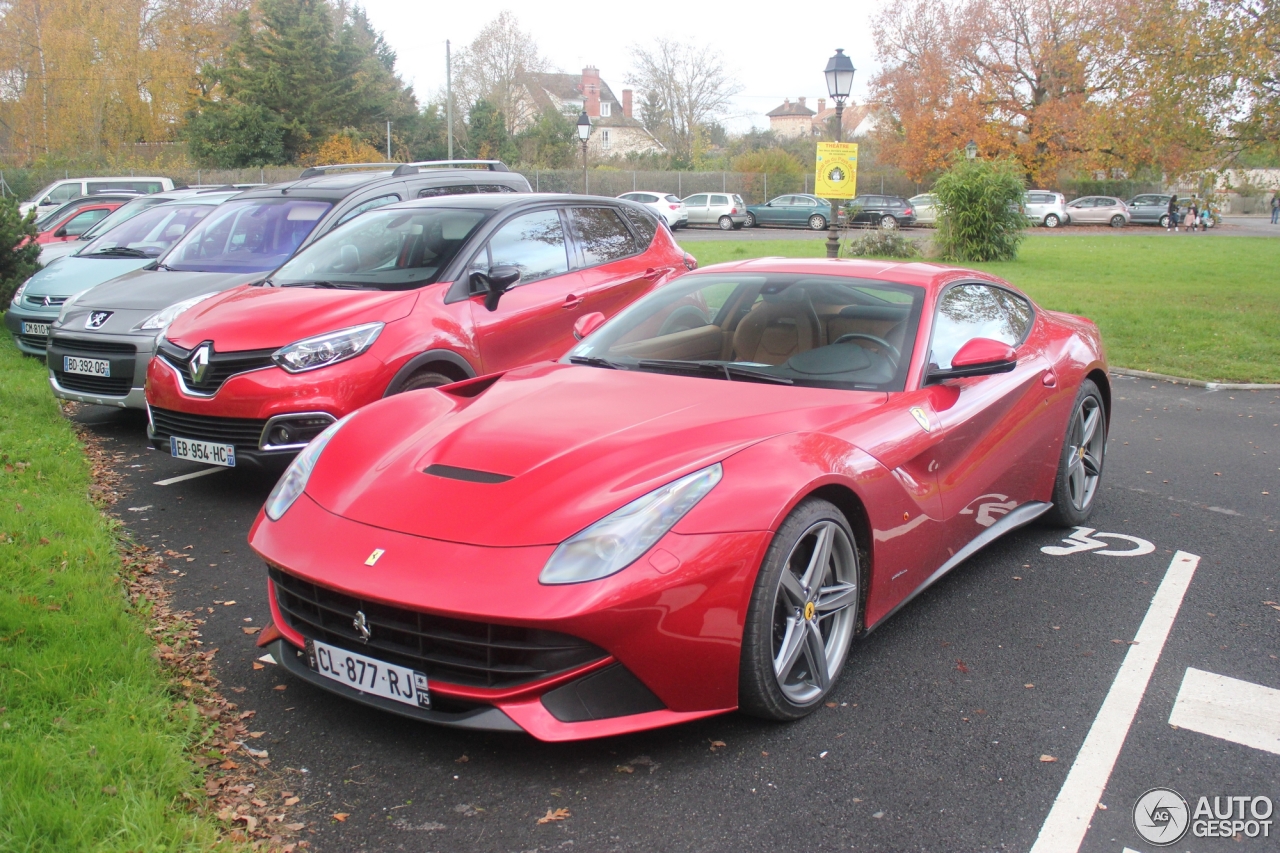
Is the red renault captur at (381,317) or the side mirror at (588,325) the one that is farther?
the red renault captur at (381,317)

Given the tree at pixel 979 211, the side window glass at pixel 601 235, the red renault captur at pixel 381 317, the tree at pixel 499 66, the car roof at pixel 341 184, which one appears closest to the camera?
the red renault captur at pixel 381 317

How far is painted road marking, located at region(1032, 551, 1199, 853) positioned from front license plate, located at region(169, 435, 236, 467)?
4.37 m

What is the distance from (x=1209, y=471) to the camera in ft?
21.1

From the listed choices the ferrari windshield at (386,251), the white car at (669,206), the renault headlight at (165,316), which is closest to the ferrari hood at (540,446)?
the ferrari windshield at (386,251)

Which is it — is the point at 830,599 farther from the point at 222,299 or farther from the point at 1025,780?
the point at 222,299

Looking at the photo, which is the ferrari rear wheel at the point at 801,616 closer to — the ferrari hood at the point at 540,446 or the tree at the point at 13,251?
the ferrari hood at the point at 540,446

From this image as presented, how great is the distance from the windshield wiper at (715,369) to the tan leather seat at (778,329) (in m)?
0.12

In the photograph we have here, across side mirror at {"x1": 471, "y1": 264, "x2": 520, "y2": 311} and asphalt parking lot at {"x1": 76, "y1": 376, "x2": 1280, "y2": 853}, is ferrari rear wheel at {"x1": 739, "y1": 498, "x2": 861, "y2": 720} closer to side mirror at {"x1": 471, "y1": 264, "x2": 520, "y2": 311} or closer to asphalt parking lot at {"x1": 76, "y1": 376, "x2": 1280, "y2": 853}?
asphalt parking lot at {"x1": 76, "y1": 376, "x2": 1280, "y2": 853}

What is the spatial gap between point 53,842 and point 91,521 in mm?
2919

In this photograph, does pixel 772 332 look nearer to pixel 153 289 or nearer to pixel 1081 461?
pixel 1081 461

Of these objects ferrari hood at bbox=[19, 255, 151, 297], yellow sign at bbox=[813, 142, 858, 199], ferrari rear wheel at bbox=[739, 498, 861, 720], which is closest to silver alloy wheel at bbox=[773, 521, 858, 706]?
ferrari rear wheel at bbox=[739, 498, 861, 720]

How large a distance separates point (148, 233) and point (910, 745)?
32.6 feet

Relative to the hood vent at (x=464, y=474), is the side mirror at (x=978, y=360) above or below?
above

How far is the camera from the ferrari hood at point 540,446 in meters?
3.00
